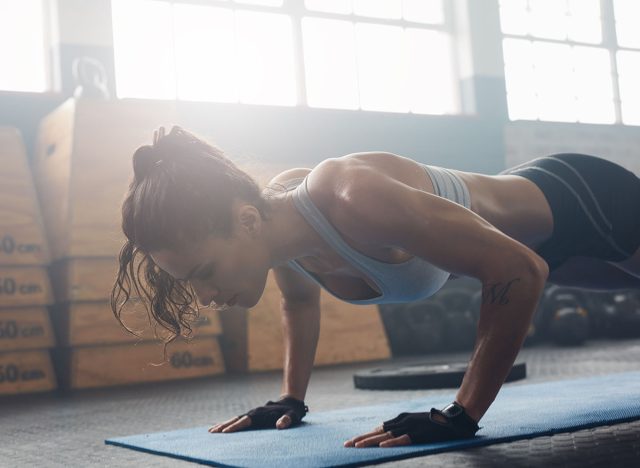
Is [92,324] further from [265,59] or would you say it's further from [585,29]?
[585,29]

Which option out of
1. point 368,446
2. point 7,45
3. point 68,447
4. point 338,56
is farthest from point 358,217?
point 338,56

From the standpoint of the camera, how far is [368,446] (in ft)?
4.33

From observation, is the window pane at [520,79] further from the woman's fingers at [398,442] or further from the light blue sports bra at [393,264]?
the woman's fingers at [398,442]

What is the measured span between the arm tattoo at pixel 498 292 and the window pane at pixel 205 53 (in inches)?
138

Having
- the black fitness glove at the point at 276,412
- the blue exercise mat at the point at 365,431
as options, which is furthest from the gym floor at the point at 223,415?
the black fitness glove at the point at 276,412

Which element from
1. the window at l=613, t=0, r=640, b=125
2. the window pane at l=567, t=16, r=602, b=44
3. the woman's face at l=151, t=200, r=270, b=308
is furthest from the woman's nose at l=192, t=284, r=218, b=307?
the window at l=613, t=0, r=640, b=125

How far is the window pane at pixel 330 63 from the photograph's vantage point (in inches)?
196

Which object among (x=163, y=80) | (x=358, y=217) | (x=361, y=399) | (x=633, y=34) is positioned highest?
(x=633, y=34)

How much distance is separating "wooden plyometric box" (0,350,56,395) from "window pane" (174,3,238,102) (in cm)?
173

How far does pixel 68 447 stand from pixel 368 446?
73cm

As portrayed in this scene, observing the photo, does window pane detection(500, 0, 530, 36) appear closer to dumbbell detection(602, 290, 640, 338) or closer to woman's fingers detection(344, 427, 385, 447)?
dumbbell detection(602, 290, 640, 338)

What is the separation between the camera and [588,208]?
5.50 ft

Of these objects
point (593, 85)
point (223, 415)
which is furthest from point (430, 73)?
point (223, 415)

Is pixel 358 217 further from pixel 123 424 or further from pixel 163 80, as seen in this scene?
pixel 163 80
